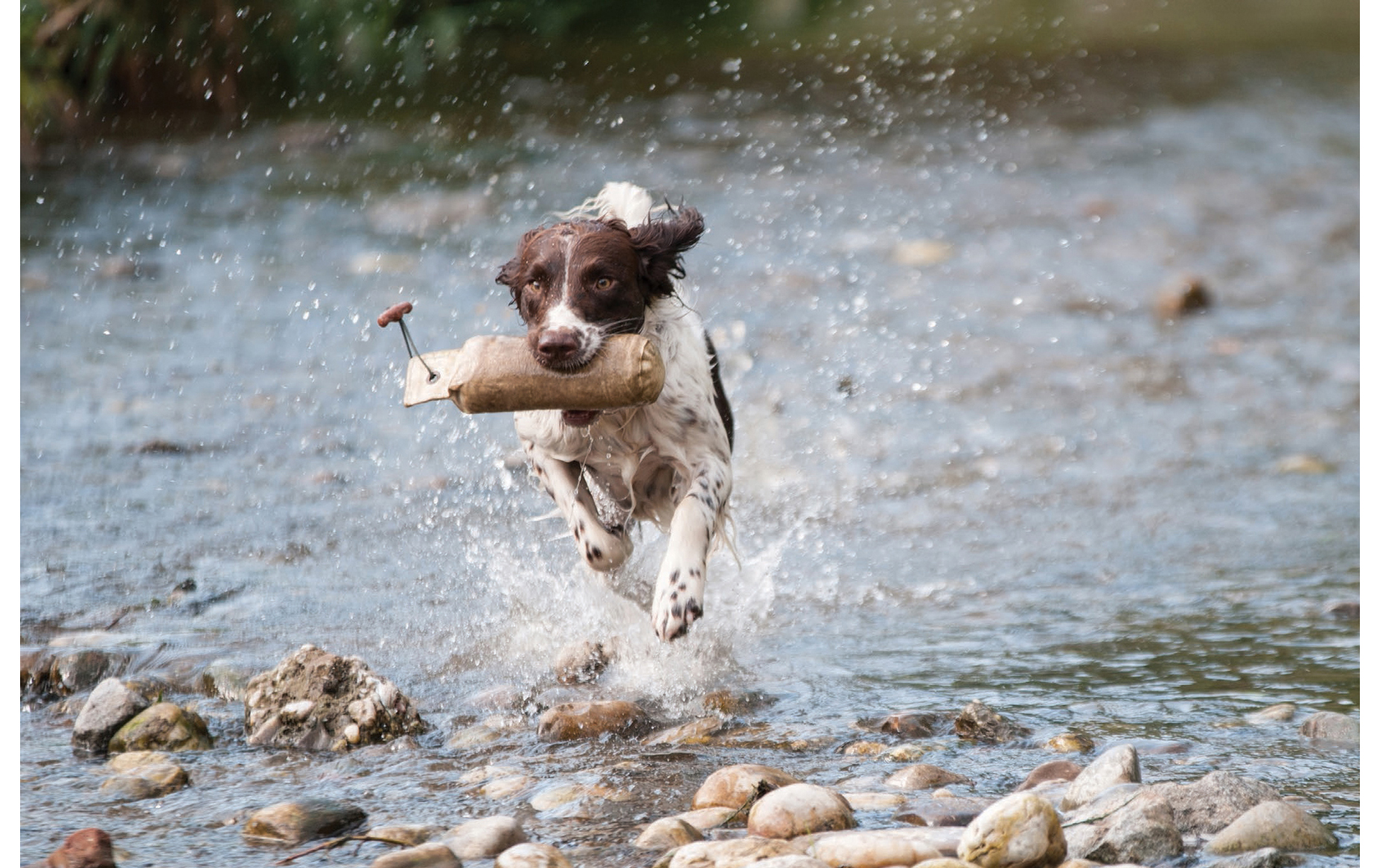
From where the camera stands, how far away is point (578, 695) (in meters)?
3.95

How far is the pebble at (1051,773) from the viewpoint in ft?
10.4

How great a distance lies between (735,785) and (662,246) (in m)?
1.65

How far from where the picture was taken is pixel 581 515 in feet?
14.0

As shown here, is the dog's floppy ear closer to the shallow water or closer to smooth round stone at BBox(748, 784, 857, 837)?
the shallow water

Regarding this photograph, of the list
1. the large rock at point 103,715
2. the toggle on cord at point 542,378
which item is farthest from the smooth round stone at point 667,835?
the large rock at point 103,715

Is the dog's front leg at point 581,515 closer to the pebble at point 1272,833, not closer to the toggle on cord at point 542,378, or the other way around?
the toggle on cord at point 542,378

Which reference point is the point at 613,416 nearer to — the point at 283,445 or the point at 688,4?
the point at 283,445

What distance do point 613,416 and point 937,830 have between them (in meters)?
1.68

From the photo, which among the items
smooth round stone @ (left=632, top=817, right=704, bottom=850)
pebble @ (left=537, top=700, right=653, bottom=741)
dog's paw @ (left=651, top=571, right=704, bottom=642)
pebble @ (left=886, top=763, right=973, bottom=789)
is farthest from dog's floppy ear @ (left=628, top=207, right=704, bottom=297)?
smooth round stone @ (left=632, top=817, right=704, bottom=850)

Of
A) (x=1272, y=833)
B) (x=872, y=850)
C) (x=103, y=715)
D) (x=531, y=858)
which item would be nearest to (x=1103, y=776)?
(x=1272, y=833)

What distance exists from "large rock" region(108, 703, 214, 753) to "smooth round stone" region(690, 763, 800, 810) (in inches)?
51.7

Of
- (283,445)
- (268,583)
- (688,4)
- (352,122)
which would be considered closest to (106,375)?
(283,445)

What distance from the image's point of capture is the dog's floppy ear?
13.4 feet

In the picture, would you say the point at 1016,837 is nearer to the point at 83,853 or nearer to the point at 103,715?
the point at 83,853
